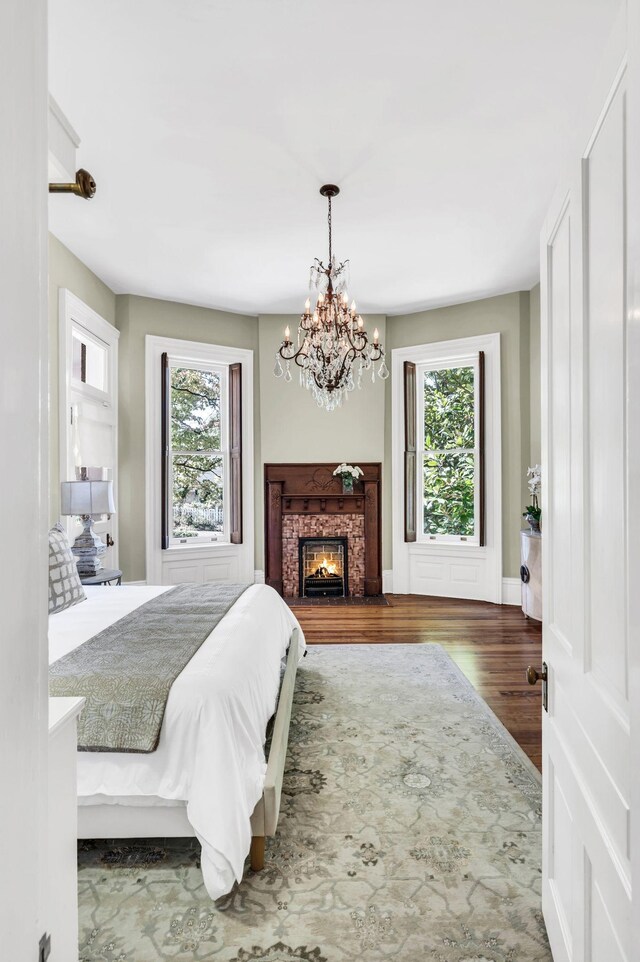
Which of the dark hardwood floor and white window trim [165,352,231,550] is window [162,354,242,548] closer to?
white window trim [165,352,231,550]

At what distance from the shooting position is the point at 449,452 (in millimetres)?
6129

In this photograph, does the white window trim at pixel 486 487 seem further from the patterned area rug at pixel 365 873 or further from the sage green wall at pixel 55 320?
the sage green wall at pixel 55 320

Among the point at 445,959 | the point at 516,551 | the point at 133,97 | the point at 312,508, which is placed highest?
the point at 133,97

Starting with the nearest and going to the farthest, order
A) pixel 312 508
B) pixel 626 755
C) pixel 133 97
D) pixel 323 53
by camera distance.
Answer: pixel 626 755
pixel 323 53
pixel 133 97
pixel 312 508

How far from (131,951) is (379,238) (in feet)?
→ 14.5

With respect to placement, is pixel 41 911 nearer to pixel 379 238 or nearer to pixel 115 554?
pixel 379 238

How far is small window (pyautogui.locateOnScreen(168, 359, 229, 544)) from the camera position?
19.5ft

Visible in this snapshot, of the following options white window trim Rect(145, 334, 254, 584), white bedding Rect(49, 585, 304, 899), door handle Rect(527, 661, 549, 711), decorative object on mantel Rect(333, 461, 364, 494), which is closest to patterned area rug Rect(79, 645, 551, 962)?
white bedding Rect(49, 585, 304, 899)

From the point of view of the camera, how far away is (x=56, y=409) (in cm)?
429

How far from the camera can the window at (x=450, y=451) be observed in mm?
5934

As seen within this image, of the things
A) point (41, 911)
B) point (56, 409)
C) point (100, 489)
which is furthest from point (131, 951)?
point (56, 409)

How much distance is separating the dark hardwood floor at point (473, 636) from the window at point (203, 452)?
143 cm

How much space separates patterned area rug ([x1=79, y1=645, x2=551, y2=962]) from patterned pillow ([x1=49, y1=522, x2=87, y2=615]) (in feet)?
3.97

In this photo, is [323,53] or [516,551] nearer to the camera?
[323,53]
